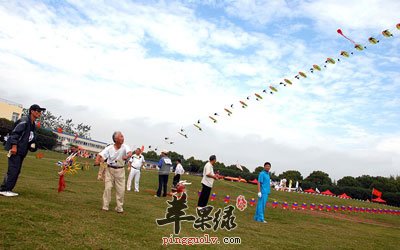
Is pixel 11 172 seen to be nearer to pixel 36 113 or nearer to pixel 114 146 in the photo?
pixel 36 113

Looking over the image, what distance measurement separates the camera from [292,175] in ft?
260

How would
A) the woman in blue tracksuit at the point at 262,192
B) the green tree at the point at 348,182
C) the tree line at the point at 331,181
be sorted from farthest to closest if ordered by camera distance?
1. the green tree at the point at 348,182
2. the tree line at the point at 331,181
3. the woman in blue tracksuit at the point at 262,192

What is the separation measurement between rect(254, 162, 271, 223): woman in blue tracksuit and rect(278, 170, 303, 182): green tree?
68324 millimetres

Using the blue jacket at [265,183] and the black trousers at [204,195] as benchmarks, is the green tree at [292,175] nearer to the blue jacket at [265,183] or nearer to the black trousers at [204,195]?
the blue jacket at [265,183]

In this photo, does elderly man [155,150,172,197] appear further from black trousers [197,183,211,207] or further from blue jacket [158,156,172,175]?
black trousers [197,183,211,207]

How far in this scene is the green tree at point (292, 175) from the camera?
78.3 meters

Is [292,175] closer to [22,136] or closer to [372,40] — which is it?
[372,40]

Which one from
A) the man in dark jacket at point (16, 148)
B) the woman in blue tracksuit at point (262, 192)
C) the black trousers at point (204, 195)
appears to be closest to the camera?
the man in dark jacket at point (16, 148)

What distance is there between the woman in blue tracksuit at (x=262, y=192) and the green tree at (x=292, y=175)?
68324 mm

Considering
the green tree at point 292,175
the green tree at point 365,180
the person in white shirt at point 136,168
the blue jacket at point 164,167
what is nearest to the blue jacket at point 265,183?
the blue jacket at point 164,167

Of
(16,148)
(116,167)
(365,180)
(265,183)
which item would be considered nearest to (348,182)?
(365,180)

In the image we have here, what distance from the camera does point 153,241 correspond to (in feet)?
21.3

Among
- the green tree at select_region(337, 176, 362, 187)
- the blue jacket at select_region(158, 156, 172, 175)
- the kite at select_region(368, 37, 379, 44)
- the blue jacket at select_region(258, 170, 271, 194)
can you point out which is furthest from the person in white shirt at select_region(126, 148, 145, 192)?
the green tree at select_region(337, 176, 362, 187)

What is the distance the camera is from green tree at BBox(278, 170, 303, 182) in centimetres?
7829
